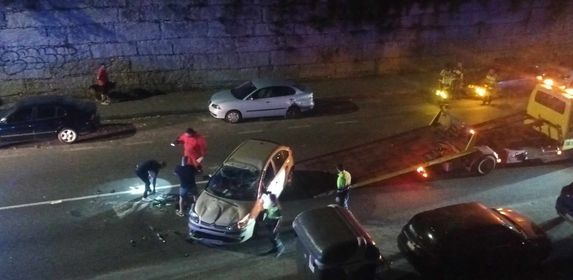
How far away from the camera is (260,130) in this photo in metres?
17.6

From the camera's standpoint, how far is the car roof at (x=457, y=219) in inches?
418

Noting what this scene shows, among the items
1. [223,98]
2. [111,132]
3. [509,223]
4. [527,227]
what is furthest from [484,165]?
[111,132]

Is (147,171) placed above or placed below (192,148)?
below

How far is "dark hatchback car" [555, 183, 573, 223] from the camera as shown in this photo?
1222 centimetres

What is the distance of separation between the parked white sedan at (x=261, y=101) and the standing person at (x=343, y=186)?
20.0 feet

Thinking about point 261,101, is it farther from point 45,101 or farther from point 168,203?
point 45,101

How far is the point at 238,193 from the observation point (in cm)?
1201

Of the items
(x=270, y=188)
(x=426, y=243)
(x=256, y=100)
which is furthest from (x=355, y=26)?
(x=426, y=243)

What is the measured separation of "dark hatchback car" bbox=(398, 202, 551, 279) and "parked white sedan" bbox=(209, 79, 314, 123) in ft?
27.0

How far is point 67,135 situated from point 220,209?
7.16 meters

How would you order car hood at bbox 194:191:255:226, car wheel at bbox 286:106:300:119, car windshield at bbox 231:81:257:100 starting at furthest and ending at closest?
car wheel at bbox 286:106:300:119 < car windshield at bbox 231:81:257:100 < car hood at bbox 194:191:255:226

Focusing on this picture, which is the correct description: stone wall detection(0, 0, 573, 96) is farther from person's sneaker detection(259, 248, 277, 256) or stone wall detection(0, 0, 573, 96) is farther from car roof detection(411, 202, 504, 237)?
car roof detection(411, 202, 504, 237)

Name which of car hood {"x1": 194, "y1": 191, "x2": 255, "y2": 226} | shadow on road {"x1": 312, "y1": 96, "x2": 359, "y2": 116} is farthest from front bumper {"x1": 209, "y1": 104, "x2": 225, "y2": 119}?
car hood {"x1": 194, "y1": 191, "x2": 255, "y2": 226}

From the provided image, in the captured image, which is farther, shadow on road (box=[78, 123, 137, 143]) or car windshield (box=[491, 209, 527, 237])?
shadow on road (box=[78, 123, 137, 143])
